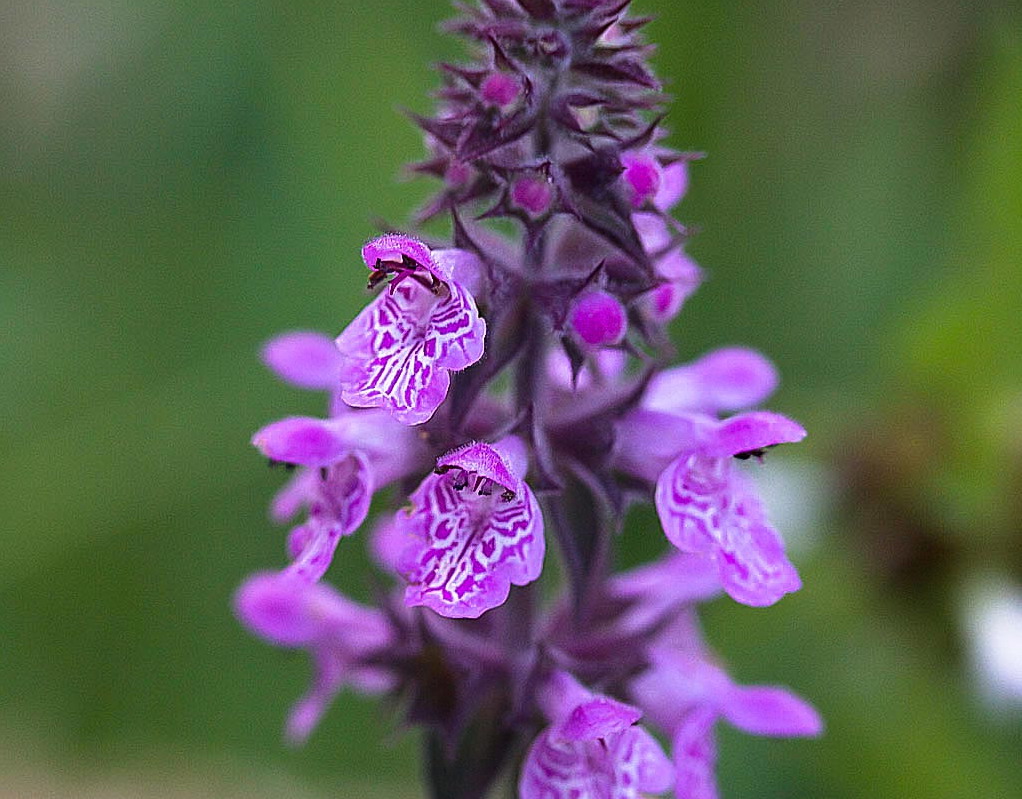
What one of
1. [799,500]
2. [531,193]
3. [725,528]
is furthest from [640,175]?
[799,500]

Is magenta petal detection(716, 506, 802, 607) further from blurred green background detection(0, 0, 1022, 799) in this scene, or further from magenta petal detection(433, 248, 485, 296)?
blurred green background detection(0, 0, 1022, 799)

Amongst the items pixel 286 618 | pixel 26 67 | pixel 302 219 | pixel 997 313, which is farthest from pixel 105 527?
pixel 997 313

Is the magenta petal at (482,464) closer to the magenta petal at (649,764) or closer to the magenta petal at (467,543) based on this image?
the magenta petal at (467,543)

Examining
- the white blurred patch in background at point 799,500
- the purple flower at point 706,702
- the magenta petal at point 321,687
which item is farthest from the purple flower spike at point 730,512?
the white blurred patch in background at point 799,500

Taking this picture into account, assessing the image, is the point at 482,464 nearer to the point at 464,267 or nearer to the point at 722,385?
the point at 464,267

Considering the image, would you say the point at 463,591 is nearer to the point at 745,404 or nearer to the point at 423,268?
the point at 423,268

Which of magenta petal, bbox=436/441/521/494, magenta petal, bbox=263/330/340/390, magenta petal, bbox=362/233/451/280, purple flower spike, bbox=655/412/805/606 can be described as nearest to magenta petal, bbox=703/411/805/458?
purple flower spike, bbox=655/412/805/606
